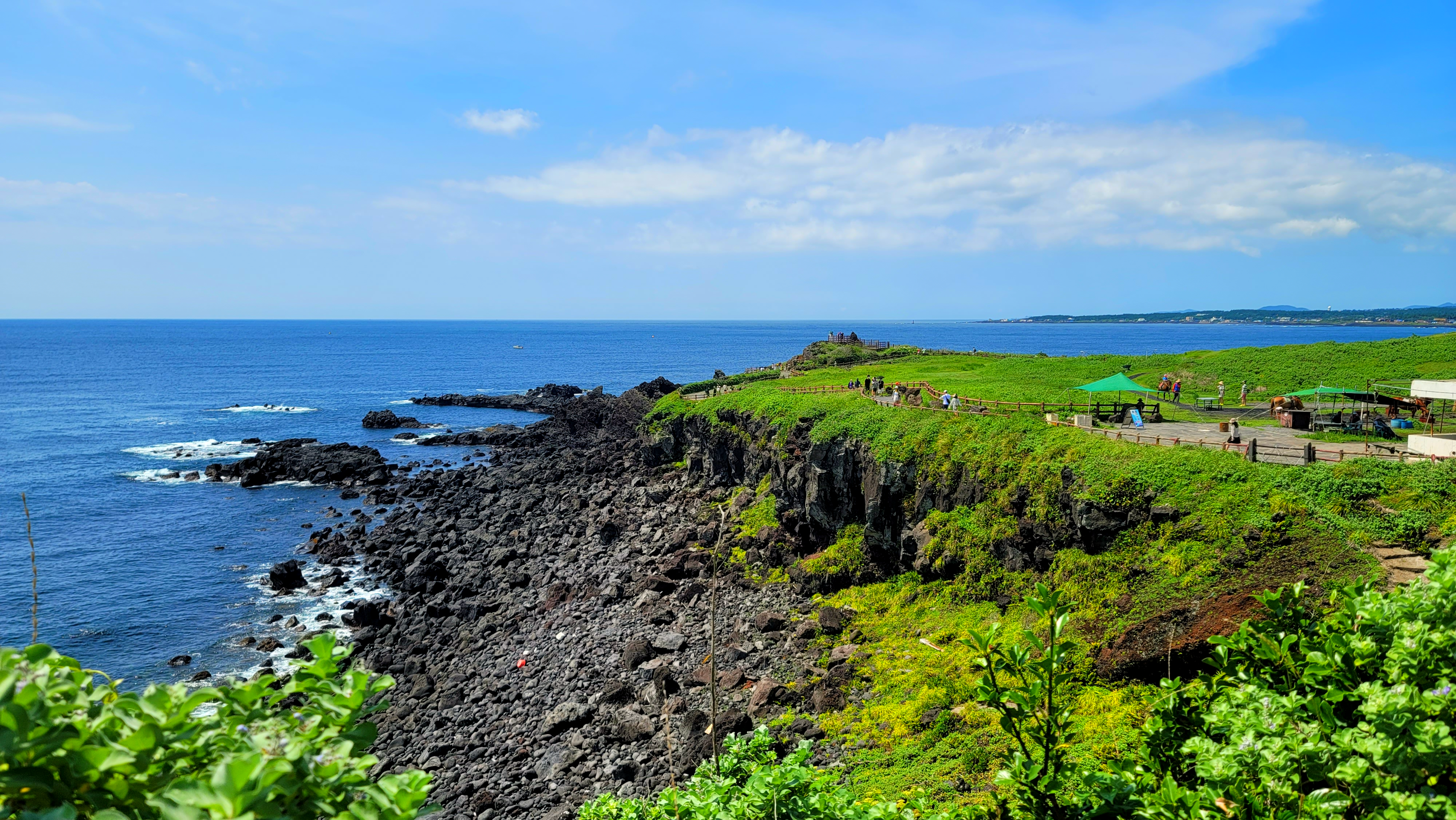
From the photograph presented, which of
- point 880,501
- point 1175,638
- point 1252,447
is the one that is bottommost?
point 1175,638

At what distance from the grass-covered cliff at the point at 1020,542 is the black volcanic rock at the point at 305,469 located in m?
36.0

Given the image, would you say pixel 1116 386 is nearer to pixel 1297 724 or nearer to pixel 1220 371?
pixel 1220 371

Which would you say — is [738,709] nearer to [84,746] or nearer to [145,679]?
[84,746]

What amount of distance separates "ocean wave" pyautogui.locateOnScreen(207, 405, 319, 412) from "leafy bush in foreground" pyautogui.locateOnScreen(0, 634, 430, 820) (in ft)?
311

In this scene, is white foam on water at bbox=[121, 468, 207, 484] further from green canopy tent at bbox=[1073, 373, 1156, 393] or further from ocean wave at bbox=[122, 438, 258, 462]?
green canopy tent at bbox=[1073, 373, 1156, 393]

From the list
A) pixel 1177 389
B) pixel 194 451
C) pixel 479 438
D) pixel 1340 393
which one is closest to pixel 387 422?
pixel 479 438

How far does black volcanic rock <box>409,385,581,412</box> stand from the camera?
301ft

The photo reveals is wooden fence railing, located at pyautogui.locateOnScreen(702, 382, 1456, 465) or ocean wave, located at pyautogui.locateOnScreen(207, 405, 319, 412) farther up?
wooden fence railing, located at pyautogui.locateOnScreen(702, 382, 1456, 465)

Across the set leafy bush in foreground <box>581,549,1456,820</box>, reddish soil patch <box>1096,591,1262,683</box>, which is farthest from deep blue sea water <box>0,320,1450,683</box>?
leafy bush in foreground <box>581,549,1456,820</box>

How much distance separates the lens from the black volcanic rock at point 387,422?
7775 cm

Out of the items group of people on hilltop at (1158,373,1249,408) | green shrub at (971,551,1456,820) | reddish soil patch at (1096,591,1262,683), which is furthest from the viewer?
group of people on hilltop at (1158,373,1249,408)

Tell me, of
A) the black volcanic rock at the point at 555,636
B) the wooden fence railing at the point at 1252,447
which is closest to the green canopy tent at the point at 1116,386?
the wooden fence railing at the point at 1252,447

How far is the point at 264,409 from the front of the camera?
88625mm

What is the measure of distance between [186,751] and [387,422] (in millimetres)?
81718
